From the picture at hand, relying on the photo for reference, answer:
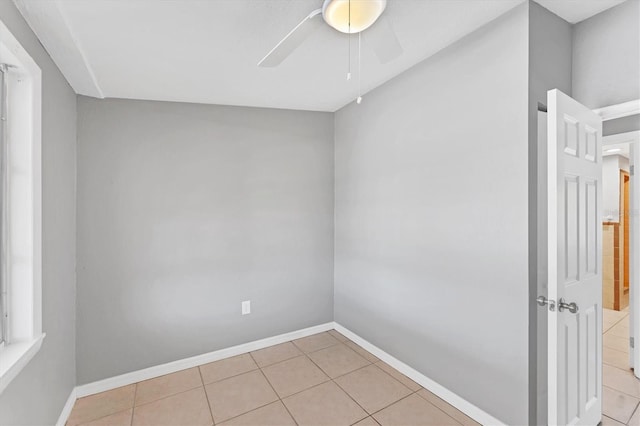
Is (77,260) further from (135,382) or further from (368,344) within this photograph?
(368,344)

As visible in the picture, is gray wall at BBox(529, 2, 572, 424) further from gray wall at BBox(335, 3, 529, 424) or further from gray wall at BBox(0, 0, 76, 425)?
gray wall at BBox(0, 0, 76, 425)

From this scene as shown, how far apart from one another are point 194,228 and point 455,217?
2.14 m

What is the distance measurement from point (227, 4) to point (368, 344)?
2.81 m

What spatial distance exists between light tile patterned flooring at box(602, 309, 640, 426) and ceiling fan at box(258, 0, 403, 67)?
8.44ft

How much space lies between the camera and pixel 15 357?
4.37 feet

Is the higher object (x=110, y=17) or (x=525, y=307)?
(x=110, y=17)

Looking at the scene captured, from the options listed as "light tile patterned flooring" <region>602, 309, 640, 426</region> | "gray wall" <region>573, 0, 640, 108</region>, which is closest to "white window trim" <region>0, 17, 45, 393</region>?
"gray wall" <region>573, 0, 640, 108</region>

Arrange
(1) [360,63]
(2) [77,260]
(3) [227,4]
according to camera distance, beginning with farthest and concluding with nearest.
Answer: (2) [77,260], (1) [360,63], (3) [227,4]

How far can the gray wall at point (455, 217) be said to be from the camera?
1.71 metres

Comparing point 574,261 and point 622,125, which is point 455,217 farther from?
point 622,125

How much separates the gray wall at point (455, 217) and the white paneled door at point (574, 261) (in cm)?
18

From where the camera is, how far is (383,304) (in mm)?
2705

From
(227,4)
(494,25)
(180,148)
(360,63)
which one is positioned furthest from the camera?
(180,148)

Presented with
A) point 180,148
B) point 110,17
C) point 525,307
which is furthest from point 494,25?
point 180,148
